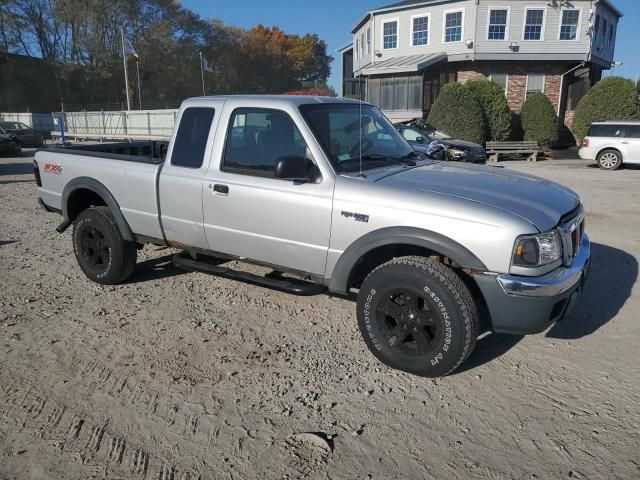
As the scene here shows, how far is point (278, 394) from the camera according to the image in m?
3.41

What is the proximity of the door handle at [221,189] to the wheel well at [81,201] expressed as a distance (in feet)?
6.09

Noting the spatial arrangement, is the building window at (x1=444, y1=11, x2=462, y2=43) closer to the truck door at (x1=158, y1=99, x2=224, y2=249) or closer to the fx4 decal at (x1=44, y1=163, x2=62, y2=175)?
the fx4 decal at (x1=44, y1=163, x2=62, y2=175)

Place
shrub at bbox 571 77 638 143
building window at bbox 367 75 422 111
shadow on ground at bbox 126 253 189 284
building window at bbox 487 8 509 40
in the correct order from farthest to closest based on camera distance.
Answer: building window at bbox 367 75 422 111
building window at bbox 487 8 509 40
shrub at bbox 571 77 638 143
shadow on ground at bbox 126 253 189 284

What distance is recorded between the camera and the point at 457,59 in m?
27.9

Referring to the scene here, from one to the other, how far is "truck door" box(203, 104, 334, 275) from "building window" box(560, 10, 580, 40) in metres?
28.7

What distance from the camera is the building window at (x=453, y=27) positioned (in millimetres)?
27844

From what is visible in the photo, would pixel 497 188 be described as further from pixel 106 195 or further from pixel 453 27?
pixel 453 27

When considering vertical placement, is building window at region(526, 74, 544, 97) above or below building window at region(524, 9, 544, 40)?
below

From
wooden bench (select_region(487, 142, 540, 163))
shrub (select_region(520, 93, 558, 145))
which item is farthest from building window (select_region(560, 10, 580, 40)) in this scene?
wooden bench (select_region(487, 142, 540, 163))

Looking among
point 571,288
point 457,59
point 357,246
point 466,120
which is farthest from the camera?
point 457,59

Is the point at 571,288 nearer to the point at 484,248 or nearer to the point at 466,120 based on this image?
the point at 484,248

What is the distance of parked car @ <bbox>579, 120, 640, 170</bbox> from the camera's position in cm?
1702

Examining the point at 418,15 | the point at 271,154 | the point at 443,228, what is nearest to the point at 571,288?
the point at 443,228

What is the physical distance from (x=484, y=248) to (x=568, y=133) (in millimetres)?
29686
